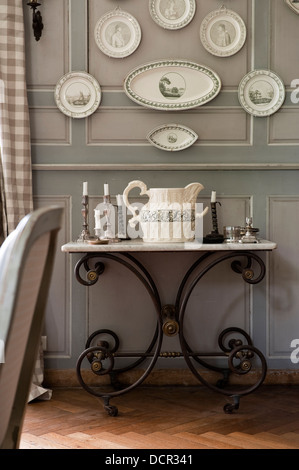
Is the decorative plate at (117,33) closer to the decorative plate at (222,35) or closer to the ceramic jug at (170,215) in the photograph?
the decorative plate at (222,35)

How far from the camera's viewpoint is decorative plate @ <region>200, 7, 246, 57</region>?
9.90ft

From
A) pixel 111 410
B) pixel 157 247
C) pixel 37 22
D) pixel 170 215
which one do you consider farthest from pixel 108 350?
pixel 37 22

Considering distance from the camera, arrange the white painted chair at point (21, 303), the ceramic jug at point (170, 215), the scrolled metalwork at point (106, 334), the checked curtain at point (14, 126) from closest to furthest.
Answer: the white painted chair at point (21, 303), the ceramic jug at point (170, 215), the checked curtain at point (14, 126), the scrolled metalwork at point (106, 334)

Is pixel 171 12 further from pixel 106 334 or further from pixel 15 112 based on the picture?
pixel 106 334

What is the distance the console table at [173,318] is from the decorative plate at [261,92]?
0.69 meters

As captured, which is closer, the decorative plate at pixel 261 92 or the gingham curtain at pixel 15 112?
the gingham curtain at pixel 15 112

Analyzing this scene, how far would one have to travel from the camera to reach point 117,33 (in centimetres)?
302

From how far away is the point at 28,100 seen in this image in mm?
3037

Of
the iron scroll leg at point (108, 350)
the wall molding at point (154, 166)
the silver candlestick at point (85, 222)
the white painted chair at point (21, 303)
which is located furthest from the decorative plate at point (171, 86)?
the white painted chair at point (21, 303)

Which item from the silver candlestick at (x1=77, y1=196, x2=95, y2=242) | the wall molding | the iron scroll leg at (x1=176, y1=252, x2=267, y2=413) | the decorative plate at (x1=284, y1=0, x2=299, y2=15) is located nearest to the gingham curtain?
the wall molding

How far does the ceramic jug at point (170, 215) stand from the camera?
8.95ft
